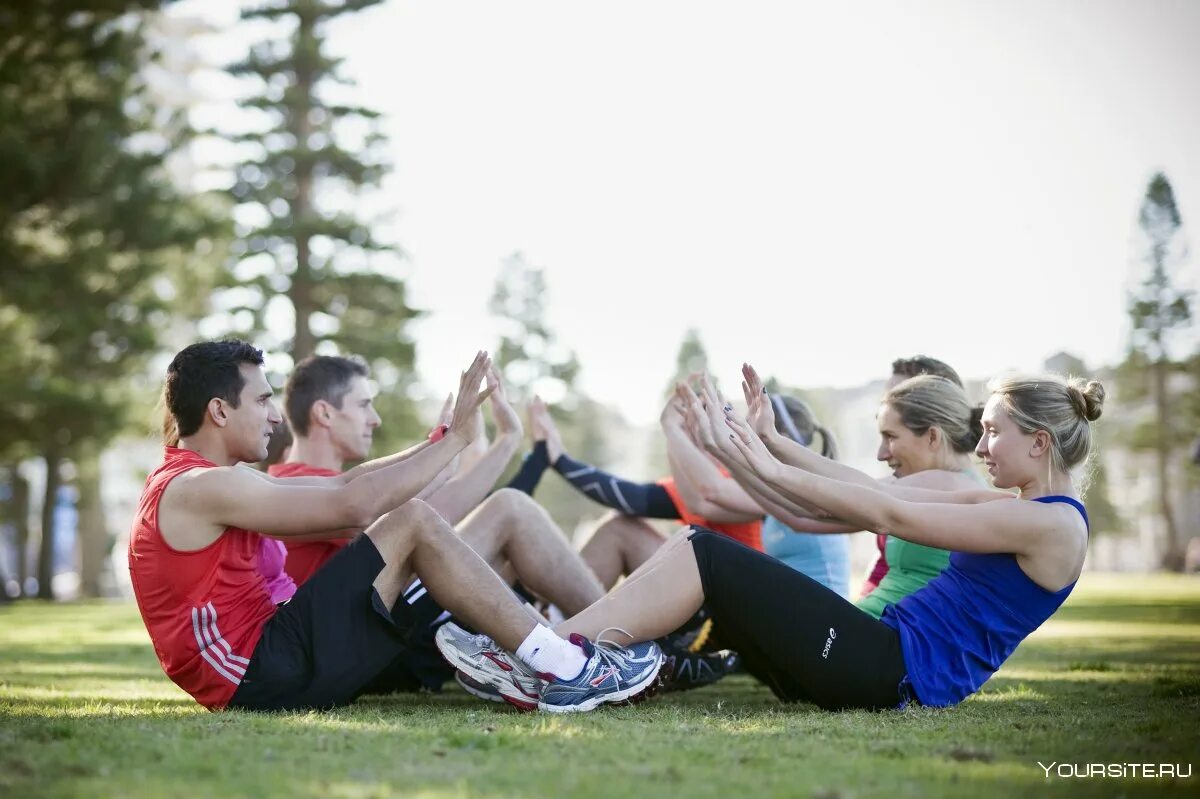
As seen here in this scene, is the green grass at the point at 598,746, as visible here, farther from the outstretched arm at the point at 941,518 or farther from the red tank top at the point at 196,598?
the outstretched arm at the point at 941,518

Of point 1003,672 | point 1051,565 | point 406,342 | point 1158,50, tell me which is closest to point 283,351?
point 406,342

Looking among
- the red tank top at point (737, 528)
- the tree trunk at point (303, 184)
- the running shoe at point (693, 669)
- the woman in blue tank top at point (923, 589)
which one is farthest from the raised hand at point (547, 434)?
the tree trunk at point (303, 184)

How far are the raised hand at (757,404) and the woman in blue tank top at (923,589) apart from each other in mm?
369

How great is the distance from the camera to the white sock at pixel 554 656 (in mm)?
3914

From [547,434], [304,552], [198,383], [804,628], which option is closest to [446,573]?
[304,552]

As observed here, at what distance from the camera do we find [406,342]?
87.2 feet

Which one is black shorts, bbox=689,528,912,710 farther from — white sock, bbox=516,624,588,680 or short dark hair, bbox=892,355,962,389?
short dark hair, bbox=892,355,962,389

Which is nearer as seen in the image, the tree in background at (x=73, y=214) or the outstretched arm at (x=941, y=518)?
the outstretched arm at (x=941, y=518)

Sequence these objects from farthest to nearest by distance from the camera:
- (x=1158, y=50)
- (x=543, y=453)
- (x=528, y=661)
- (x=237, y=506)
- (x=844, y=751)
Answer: (x=1158, y=50) → (x=543, y=453) → (x=528, y=661) → (x=237, y=506) → (x=844, y=751)

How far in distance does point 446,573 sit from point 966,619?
1944 millimetres

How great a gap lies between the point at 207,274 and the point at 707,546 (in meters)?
27.1

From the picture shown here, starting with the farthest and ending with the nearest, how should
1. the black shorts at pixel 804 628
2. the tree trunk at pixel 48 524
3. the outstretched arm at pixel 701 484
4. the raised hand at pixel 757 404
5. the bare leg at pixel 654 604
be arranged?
the tree trunk at pixel 48 524 → the outstretched arm at pixel 701 484 → the raised hand at pixel 757 404 → the bare leg at pixel 654 604 → the black shorts at pixel 804 628

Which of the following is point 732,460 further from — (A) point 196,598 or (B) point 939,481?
(A) point 196,598

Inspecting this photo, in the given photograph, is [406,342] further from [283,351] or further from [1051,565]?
[1051,565]
